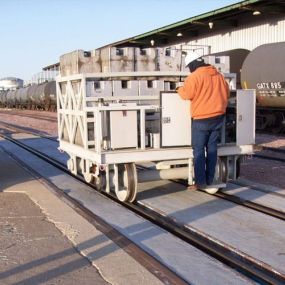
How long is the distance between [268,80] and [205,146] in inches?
431

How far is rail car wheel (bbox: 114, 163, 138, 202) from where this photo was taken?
7094 millimetres

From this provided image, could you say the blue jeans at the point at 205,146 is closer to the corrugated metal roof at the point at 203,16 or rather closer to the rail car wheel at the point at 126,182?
the rail car wheel at the point at 126,182

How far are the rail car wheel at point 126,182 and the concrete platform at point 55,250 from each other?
2.79ft

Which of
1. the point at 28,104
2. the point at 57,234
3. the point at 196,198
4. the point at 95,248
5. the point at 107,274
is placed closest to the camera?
the point at 107,274

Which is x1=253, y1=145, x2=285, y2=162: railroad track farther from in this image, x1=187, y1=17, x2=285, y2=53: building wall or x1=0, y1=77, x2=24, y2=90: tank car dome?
x1=0, y1=77, x2=24, y2=90: tank car dome

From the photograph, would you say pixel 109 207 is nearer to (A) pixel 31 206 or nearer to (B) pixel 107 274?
(A) pixel 31 206

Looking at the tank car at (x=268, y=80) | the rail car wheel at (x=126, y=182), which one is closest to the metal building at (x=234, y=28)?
the tank car at (x=268, y=80)

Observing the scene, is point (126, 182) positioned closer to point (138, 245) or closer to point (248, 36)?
point (138, 245)

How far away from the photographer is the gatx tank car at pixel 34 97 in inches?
1848

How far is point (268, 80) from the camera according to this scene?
17281 millimetres

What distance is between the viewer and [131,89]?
7.70 m

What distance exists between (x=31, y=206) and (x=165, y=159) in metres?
2.05

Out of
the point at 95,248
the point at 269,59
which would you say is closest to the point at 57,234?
the point at 95,248

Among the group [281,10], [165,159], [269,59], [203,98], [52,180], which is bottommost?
[52,180]
